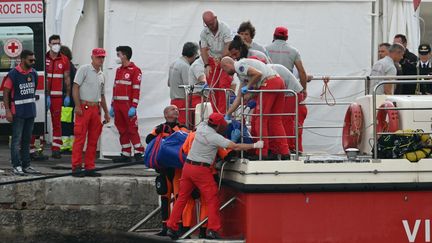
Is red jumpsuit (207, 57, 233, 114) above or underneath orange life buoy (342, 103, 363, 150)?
above

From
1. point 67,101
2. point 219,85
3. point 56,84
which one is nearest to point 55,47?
point 56,84

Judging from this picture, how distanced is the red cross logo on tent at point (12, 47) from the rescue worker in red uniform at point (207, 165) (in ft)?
18.8

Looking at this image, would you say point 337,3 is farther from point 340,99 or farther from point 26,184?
point 26,184

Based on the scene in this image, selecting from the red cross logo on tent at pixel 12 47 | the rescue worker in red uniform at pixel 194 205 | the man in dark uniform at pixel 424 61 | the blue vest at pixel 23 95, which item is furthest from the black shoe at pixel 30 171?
the man in dark uniform at pixel 424 61

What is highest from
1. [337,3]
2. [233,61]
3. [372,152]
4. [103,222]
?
[337,3]

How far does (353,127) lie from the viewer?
11594 mm

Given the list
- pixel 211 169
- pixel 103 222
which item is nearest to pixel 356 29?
pixel 103 222

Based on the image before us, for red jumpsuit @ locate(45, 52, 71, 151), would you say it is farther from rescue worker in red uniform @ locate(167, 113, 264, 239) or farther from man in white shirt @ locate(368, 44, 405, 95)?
rescue worker in red uniform @ locate(167, 113, 264, 239)

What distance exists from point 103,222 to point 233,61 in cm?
334

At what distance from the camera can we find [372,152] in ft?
34.5

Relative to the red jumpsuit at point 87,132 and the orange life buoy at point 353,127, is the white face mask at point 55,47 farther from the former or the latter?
the orange life buoy at point 353,127

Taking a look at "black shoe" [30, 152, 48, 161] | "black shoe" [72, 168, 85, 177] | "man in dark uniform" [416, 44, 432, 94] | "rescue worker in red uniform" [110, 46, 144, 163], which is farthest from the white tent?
"black shoe" [72, 168, 85, 177]

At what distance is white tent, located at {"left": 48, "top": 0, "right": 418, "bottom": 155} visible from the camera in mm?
15617

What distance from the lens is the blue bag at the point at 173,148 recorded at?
11141 mm
